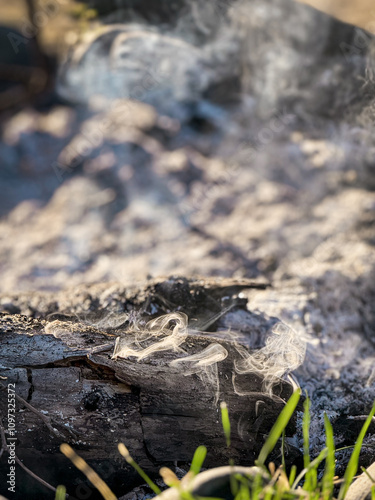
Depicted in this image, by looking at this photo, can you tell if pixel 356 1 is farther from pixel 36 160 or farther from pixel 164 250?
pixel 36 160

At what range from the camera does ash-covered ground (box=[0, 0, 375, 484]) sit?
103 inches

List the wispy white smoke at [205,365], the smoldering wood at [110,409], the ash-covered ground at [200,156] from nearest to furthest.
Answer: the smoldering wood at [110,409] → the wispy white smoke at [205,365] → the ash-covered ground at [200,156]

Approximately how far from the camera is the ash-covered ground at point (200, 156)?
8.54 feet

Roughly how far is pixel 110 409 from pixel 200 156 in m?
2.42

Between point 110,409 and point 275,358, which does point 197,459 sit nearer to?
point 110,409

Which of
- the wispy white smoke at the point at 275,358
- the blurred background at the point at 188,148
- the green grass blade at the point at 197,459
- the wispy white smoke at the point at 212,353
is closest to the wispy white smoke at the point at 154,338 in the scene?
the wispy white smoke at the point at 212,353

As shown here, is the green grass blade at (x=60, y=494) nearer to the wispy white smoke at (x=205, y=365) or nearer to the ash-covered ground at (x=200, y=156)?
the wispy white smoke at (x=205, y=365)

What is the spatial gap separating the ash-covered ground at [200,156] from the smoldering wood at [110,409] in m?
0.82

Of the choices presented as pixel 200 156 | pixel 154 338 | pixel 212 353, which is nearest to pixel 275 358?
pixel 212 353

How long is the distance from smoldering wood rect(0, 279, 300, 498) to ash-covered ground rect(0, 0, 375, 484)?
822 mm

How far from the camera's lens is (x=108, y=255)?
277 cm

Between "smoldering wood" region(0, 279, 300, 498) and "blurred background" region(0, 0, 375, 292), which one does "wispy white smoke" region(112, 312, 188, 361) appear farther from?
"blurred background" region(0, 0, 375, 292)

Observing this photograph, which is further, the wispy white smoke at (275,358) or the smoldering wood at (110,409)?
the wispy white smoke at (275,358)

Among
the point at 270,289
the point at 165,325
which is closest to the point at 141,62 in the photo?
the point at 270,289
